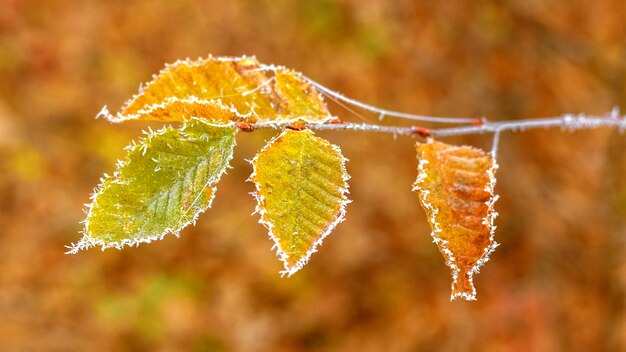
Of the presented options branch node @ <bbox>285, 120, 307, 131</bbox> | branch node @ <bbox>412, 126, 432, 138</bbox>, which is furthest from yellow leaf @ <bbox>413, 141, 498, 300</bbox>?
branch node @ <bbox>285, 120, 307, 131</bbox>

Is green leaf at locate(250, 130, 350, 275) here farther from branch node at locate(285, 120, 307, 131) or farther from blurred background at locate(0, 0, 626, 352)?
blurred background at locate(0, 0, 626, 352)

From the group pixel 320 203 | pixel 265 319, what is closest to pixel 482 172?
pixel 320 203

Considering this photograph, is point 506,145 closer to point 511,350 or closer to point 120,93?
point 511,350

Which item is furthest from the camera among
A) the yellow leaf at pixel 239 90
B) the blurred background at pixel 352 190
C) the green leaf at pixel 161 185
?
the blurred background at pixel 352 190

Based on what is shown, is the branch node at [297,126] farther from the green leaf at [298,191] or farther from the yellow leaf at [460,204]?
the yellow leaf at [460,204]

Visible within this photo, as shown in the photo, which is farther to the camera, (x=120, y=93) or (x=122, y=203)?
(x=120, y=93)

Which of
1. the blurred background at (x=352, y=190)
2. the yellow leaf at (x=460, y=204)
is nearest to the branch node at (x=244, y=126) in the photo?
the yellow leaf at (x=460, y=204)

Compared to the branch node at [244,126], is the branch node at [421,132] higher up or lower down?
higher up
